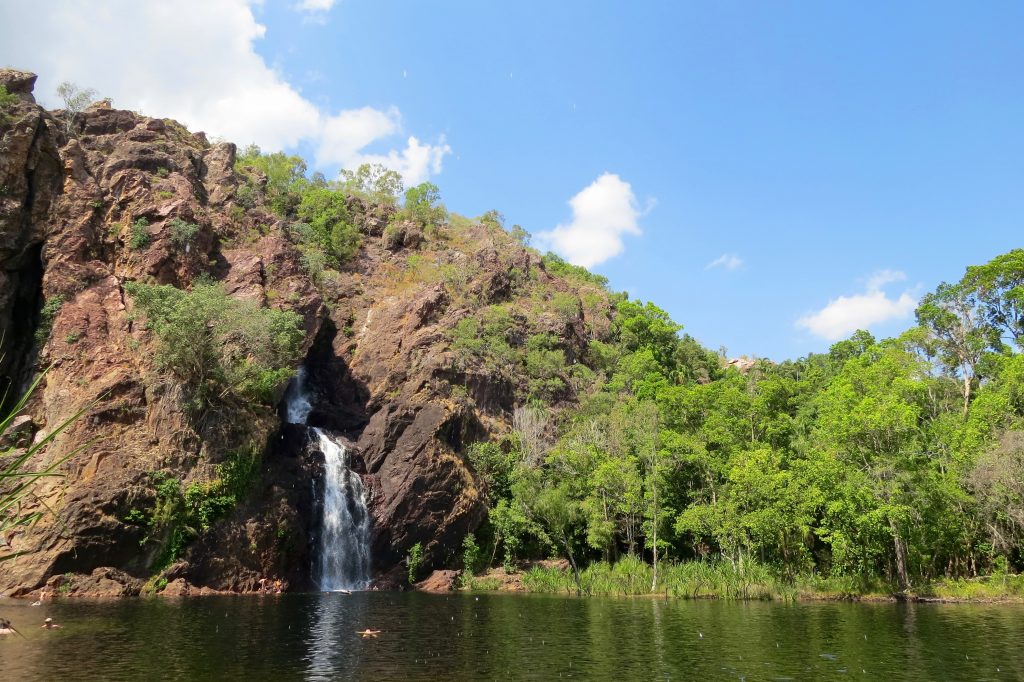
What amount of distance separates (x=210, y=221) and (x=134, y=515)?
90.5 ft

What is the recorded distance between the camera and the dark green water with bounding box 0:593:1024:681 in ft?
62.9

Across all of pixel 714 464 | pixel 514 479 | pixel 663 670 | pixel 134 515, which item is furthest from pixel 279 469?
pixel 663 670

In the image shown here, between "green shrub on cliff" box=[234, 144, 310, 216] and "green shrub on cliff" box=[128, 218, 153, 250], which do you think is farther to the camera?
"green shrub on cliff" box=[234, 144, 310, 216]

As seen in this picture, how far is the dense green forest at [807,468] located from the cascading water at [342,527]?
8.25 m

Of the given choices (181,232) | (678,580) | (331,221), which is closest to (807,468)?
(678,580)

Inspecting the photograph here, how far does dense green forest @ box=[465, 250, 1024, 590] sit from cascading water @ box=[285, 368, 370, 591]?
8.25 m

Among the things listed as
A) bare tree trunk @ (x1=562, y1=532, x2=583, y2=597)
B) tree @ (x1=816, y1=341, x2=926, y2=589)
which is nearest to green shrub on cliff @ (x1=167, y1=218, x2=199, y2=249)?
bare tree trunk @ (x1=562, y1=532, x2=583, y2=597)

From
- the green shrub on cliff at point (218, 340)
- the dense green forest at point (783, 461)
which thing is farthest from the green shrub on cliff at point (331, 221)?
the green shrub on cliff at point (218, 340)

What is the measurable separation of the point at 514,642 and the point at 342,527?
28.9 metres

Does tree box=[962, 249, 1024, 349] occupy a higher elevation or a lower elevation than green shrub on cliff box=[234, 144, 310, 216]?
lower

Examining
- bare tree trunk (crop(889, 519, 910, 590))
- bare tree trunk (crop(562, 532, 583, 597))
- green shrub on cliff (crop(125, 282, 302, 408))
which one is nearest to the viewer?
bare tree trunk (crop(889, 519, 910, 590))

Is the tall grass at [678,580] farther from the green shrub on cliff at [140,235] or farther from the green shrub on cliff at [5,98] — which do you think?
the green shrub on cliff at [5,98]

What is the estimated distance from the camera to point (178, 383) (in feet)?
153

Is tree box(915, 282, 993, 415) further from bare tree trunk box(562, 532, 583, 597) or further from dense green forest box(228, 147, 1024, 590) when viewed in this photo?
bare tree trunk box(562, 532, 583, 597)
